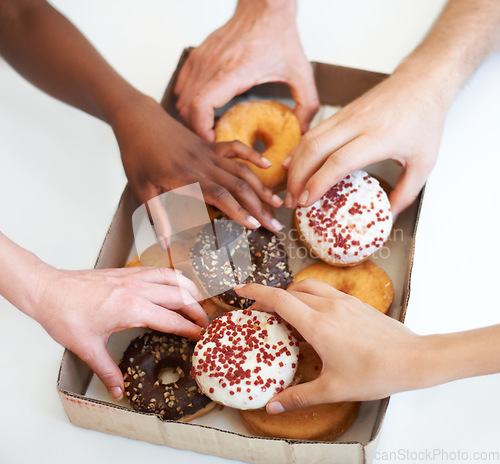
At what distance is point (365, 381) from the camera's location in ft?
3.59

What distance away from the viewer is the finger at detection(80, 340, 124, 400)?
1248 millimetres

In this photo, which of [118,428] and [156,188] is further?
[156,188]

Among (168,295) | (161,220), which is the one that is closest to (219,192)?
(161,220)

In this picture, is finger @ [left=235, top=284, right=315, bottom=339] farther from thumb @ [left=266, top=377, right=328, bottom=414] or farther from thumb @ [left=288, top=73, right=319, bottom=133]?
thumb @ [left=288, top=73, right=319, bottom=133]

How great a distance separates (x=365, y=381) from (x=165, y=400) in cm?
44

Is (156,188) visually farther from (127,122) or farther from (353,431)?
(353,431)

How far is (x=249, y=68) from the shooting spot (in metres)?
1.71

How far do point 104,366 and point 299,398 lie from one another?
1.34 ft

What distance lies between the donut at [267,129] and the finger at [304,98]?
2 cm

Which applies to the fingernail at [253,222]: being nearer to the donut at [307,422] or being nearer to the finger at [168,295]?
the finger at [168,295]

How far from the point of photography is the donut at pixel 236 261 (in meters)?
1.42

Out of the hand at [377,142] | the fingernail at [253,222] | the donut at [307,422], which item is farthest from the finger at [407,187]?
the donut at [307,422]

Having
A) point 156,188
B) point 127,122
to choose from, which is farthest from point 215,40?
point 156,188

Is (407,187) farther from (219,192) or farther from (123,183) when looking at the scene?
(123,183)
